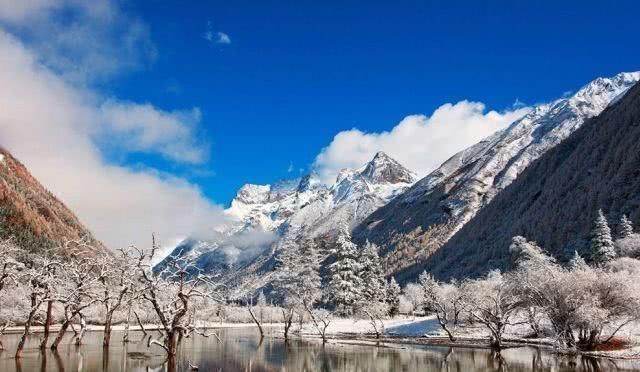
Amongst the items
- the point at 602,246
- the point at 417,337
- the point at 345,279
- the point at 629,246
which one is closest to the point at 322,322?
the point at 345,279

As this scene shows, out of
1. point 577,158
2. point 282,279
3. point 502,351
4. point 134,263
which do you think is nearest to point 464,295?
point 502,351

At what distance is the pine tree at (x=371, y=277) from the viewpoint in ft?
334

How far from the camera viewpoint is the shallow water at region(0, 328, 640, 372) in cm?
4119

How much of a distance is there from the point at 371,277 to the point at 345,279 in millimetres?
6679

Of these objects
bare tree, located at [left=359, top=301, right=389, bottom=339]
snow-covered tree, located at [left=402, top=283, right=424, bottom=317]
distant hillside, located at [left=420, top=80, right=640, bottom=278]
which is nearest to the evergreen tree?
bare tree, located at [left=359, top=301, right=389, bottom=339]

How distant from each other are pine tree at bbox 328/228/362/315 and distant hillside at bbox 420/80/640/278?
180 feet

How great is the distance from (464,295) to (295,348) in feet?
83.2

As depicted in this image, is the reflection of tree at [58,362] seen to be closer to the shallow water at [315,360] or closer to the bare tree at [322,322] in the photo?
the shallow water at [315,360]

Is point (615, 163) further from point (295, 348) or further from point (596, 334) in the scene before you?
point (295, 348)

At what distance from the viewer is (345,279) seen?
10088 cm

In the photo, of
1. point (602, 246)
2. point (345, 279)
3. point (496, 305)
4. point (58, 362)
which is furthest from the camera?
point (345, 279)

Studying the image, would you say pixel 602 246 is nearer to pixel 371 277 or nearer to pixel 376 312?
pixel 376 312

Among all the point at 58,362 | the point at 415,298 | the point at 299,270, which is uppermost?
the point at 299,270

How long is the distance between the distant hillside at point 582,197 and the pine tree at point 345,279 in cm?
5490
